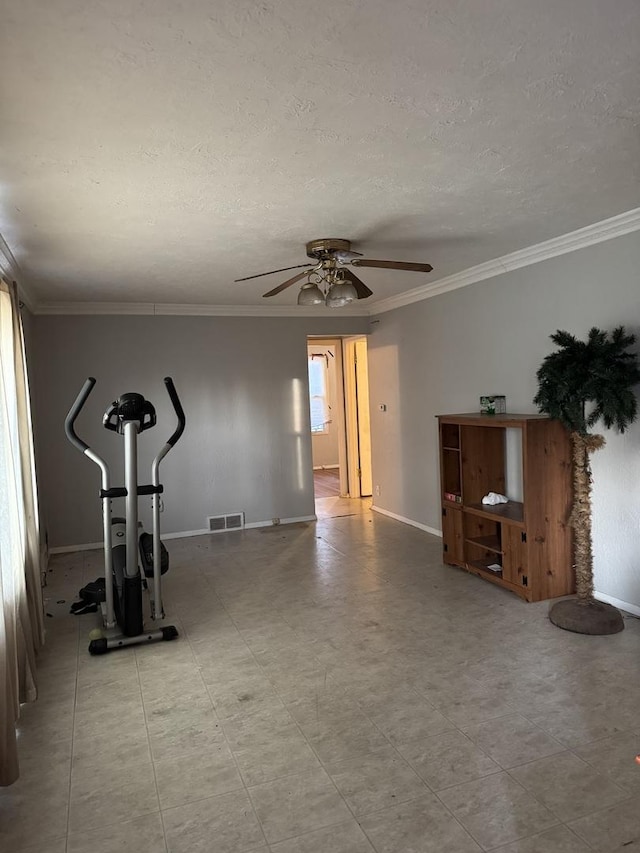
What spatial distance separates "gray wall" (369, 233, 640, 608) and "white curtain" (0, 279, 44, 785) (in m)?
3.49

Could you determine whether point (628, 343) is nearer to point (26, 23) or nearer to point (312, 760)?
point (312, 760)

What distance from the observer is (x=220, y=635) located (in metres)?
3.74

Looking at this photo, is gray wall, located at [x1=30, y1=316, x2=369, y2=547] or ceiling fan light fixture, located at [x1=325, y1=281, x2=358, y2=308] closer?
ceiling fan light fixture, located at [x1=325, y1=281, x2=358, y2=308]

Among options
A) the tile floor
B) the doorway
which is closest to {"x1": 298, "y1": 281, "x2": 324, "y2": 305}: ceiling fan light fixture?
the tile floor

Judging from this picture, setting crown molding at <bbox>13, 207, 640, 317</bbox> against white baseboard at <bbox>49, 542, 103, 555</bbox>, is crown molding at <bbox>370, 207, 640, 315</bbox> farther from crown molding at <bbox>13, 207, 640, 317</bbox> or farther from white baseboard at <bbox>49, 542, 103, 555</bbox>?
white baseboard at <bbox>49, 542, 103, 555</bbox>

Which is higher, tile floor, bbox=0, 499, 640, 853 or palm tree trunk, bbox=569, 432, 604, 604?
palm tree trunk, bbox=569, 432, 604, 604

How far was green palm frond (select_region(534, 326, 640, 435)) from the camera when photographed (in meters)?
3.37

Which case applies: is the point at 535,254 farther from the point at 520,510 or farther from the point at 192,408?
the point at 192,408

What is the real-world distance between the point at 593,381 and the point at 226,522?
421 centimetres

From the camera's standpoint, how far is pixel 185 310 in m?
6.15

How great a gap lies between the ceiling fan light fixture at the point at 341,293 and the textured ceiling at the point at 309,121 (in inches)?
14.1

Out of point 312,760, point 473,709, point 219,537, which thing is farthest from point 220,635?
point 219,537

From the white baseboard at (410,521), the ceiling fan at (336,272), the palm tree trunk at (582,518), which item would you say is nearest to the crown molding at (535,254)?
the ceiling fan at (336,272)

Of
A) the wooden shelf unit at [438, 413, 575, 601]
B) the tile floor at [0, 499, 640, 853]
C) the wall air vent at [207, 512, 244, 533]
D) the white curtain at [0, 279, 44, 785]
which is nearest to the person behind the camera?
the tile floor at [0, 499, 640, 853]
